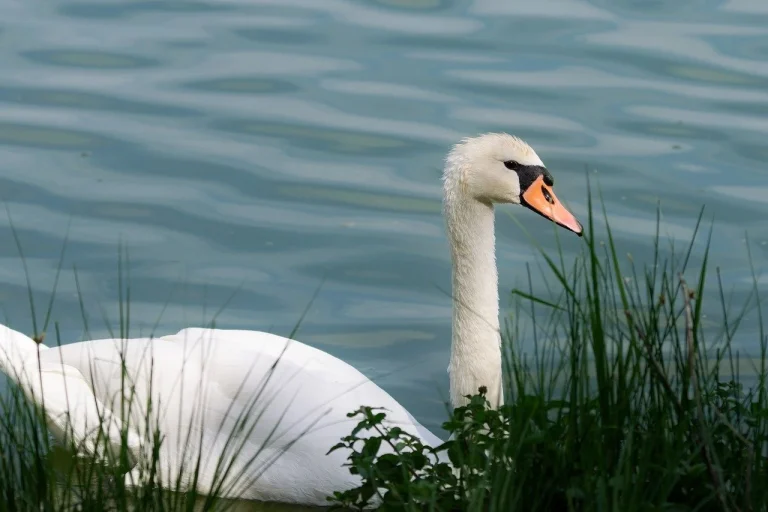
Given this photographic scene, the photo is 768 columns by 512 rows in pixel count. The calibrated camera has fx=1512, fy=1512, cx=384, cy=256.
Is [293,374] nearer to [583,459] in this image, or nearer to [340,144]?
[583,459]

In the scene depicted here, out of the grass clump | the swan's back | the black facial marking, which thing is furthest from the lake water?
the grass clump

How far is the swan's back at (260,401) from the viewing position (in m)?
5.66

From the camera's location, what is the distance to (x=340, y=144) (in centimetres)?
948

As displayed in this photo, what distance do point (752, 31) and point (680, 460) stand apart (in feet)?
25.6

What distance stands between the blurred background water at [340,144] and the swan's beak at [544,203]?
1.19 m

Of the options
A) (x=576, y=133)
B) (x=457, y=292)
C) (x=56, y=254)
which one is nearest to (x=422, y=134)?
(x=576, y=133)

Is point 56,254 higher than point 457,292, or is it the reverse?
point 56,254

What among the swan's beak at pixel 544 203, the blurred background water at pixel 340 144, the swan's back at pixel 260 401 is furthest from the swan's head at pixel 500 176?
the blurred background water at pixel 340 144

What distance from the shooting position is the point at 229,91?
10.2 meters

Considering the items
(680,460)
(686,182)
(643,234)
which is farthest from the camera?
(686,182)

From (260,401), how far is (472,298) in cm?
97

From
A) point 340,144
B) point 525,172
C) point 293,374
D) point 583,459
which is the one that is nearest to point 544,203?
point 525,172

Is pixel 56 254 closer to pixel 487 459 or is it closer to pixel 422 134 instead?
pixel 422 134

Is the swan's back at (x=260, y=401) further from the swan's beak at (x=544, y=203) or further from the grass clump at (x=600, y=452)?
the grass clump at (x=600, y=452)
